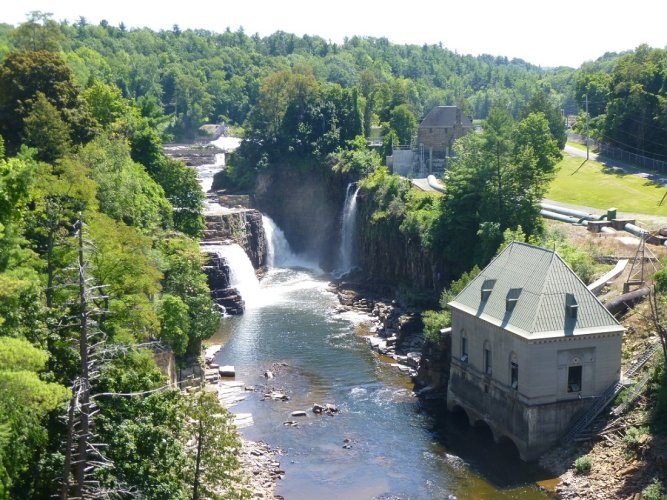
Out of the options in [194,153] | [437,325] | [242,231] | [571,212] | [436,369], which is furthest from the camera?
[194,153]

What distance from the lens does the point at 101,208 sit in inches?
2351

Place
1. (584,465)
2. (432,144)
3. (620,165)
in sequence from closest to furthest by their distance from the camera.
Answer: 1. (584,465)
2. (620,165)
3. (432,144)

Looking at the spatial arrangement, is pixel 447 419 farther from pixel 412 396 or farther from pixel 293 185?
pixel 293 185

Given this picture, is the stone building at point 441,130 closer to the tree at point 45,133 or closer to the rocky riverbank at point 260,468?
the tree at point 45,133

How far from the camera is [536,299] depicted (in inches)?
1957

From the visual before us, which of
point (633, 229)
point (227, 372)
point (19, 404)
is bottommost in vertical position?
point (227, 372)

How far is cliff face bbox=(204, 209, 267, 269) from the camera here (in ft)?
328

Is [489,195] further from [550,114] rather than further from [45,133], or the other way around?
[550,114]

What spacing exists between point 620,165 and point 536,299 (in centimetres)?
6548

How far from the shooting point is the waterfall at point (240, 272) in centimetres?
9150

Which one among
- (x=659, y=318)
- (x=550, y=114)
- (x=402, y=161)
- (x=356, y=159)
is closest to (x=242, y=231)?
(x=356, y=159)

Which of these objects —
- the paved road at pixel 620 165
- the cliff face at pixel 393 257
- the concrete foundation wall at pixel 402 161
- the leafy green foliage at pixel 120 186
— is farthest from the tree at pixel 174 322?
the concrete foundation wall at pixel 402 161

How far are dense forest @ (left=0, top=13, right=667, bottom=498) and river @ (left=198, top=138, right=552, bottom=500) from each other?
6578mm

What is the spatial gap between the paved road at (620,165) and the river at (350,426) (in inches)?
1606
